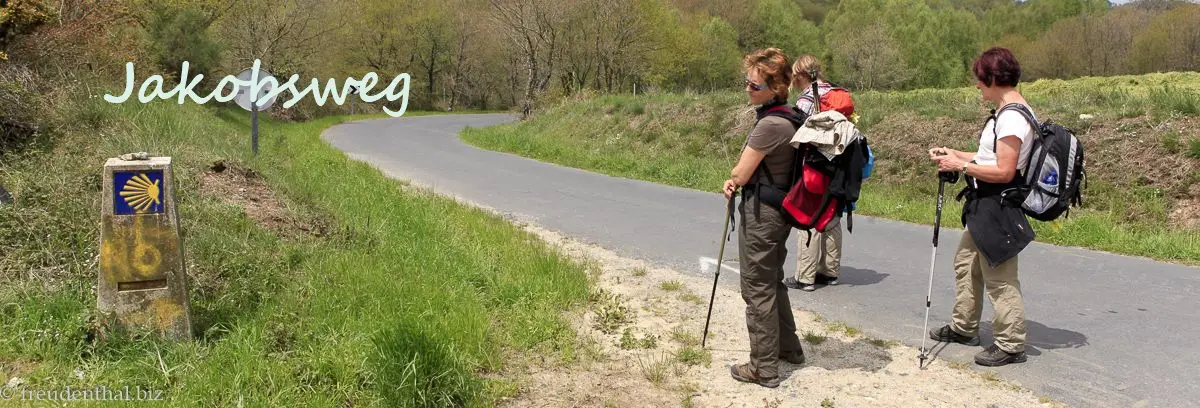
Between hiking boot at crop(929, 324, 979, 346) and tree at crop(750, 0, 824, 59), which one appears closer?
hiking boot at crop(929, 324, 979, 346)

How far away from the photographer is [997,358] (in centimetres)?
466

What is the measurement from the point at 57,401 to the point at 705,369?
3.42 metres

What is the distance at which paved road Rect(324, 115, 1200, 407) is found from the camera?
453 cm

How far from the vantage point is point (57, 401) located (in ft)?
13.0

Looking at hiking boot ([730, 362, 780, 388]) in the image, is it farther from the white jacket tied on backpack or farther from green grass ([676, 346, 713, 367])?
the white jacket tied on backpack

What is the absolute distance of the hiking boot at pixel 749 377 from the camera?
14.5 feet

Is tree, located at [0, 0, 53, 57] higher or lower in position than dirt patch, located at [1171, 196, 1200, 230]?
higher

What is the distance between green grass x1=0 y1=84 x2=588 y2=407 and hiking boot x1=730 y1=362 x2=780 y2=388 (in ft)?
3.35

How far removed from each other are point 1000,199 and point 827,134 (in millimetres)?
1322

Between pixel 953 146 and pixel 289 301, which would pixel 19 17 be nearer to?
pixel 289 301

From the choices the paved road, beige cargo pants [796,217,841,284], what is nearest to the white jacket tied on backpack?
the paved road

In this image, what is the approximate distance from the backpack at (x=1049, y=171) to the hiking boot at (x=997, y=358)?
833 mm

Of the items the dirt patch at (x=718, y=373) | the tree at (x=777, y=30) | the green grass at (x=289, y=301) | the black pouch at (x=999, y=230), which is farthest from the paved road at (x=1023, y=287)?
the tree at (x=777, y=30)

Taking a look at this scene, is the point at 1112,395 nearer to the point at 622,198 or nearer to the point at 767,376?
the point at 767,376
